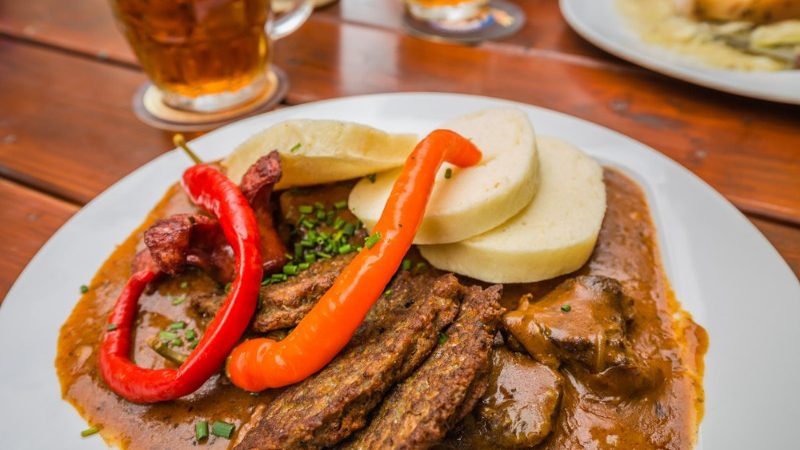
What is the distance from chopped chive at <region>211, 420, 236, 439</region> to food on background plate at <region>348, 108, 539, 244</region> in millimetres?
963

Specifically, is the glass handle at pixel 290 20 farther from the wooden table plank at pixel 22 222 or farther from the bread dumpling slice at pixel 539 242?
the bread dumpling slice at pixel 539 242

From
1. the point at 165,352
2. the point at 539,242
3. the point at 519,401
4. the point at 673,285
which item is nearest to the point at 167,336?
the point at 165,352

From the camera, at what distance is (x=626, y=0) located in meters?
4.82

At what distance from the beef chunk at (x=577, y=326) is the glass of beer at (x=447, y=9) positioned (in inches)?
127

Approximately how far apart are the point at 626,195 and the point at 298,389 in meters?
1.78

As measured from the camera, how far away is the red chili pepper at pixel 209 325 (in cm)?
214

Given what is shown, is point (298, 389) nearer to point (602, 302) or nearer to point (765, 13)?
point (602, 302)

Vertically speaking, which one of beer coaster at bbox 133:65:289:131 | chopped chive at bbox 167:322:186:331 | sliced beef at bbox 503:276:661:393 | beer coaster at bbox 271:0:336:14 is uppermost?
sliced beef at bbox 503:276:661:393

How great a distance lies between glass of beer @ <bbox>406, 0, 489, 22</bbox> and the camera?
488cm

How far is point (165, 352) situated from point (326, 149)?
40.5 inches

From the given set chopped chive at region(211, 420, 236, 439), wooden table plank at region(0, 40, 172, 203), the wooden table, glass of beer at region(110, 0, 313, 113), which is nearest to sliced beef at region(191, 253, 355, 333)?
chopped chive at region(211, 420, 236, 439)

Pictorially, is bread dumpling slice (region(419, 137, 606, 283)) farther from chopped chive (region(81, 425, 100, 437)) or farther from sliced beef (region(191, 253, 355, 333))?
chopped chive (region(81, 425, 100, 437))

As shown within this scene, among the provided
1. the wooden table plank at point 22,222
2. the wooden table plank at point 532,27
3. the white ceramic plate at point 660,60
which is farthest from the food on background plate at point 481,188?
the wooden table plank at point 532,27

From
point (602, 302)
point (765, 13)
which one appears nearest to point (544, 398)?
point (602, 302)
